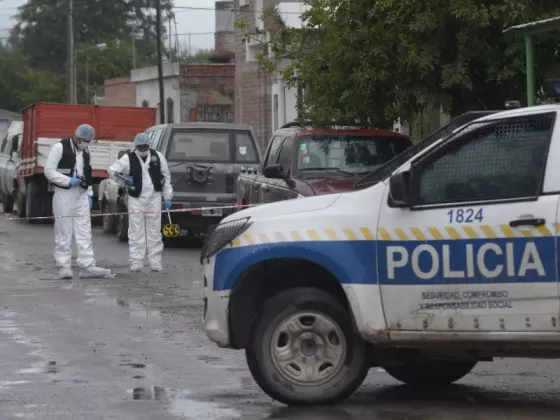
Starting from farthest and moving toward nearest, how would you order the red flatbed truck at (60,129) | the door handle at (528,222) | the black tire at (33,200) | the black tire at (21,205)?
the black tire at (21,205) < the black tire at (33,200) < the red flatbed truck at (60,129) < the door handle at (528,222)

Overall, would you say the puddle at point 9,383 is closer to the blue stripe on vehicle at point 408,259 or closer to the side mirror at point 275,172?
the blue stripe on vehicle at point 408,259

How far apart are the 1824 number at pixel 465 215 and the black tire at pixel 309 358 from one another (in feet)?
3.02

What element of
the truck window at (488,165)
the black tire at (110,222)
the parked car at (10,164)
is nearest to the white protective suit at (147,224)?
the black tire at (110,222)

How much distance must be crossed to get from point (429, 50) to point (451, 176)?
887 cm

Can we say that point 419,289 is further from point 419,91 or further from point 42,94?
point 42,94

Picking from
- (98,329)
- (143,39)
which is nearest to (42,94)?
(143,39)

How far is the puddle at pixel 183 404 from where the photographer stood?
8.15 m

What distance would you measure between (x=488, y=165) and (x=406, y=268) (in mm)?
792

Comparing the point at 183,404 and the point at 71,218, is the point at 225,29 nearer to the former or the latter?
the point at 71,218

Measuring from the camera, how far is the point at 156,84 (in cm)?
6278

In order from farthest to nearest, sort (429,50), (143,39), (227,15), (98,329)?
(143,39) < (227,15) < (429,50) < (98,329)

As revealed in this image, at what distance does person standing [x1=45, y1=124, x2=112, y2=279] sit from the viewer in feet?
55.4

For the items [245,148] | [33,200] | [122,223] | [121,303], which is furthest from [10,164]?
[121,303]

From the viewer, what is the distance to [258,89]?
44.9 metres
